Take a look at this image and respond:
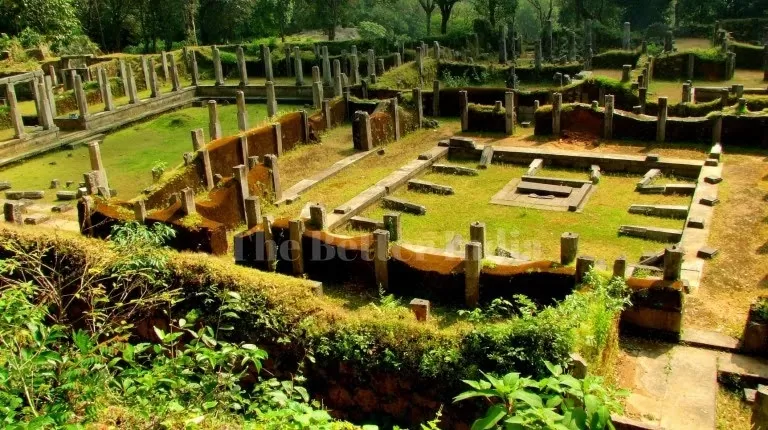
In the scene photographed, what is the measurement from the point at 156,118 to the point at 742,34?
33648 millimetres

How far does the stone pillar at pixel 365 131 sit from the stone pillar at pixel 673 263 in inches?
517

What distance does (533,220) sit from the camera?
17516mm

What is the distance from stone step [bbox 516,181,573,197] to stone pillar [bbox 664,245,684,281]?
22.7 ft

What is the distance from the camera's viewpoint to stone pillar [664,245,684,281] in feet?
40.1

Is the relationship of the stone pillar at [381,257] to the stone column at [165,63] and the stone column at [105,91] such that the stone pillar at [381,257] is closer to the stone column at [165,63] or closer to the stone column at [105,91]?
the stone column at [105,91]

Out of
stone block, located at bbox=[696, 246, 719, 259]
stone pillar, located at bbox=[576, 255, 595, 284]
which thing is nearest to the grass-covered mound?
stone pillar, located at bbox=[576, 255, 595, 284]

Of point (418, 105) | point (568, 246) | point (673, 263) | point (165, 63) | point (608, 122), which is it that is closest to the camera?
point (673, 263)

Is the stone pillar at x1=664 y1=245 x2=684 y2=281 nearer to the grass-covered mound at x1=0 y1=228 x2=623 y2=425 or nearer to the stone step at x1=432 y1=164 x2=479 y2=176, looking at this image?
the grass-covered mound at x1=0 y1=228 x2=623 y2=425

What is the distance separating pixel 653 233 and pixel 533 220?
2.83m

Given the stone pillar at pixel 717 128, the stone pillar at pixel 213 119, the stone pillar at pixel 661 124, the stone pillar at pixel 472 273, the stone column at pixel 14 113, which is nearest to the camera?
the stone pillar at pixel 472 273

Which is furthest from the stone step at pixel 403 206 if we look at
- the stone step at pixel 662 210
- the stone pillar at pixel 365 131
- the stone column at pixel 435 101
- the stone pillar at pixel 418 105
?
the stone column at pixel 435 101

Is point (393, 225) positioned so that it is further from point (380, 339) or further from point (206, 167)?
point (206, 167)

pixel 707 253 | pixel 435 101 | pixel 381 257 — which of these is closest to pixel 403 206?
pixel 381 257

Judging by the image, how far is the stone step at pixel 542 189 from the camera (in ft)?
63.2
